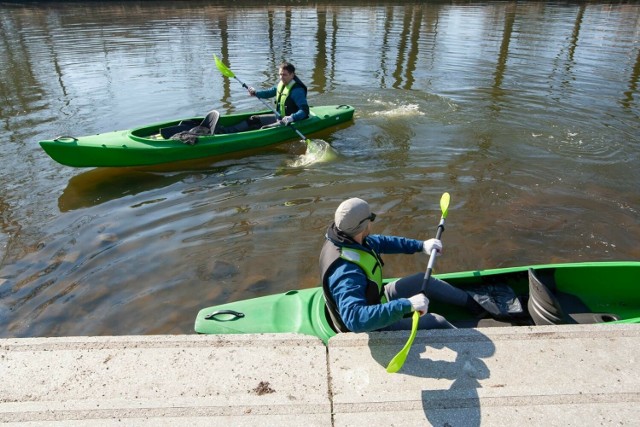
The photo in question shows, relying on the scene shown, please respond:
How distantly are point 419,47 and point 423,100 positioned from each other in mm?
6330

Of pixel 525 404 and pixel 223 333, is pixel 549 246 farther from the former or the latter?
pixel 223 333

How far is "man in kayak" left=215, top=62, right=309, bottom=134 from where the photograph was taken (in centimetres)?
796

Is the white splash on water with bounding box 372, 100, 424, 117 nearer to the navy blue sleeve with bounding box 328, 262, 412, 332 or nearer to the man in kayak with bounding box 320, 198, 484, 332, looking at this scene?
the man in kayak with bounding box 320, 198, 484, 332

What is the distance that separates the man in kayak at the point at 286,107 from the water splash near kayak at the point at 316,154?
578mm

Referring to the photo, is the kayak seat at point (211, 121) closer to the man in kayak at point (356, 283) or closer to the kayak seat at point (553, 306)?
the man in kayak at point (356, 283)

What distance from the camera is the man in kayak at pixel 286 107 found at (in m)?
7.96

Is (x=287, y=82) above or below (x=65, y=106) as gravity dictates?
above

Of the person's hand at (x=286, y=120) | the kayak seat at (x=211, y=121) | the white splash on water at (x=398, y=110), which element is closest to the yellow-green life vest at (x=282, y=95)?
the person's hand at (x=286, y=120)

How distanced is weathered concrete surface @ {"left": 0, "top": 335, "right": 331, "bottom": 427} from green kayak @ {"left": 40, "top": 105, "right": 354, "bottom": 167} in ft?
14.2

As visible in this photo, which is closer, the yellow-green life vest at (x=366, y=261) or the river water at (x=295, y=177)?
the yellow-green life vest at (x=366, y=261)

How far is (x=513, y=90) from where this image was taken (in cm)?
1109

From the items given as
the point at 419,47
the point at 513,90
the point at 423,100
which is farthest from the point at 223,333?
the point at 419,47

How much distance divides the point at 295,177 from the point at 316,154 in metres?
0.77

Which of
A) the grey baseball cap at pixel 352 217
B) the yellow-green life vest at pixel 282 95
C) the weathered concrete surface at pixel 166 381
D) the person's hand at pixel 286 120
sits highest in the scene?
the grey baseball cap at pixel 352 217
